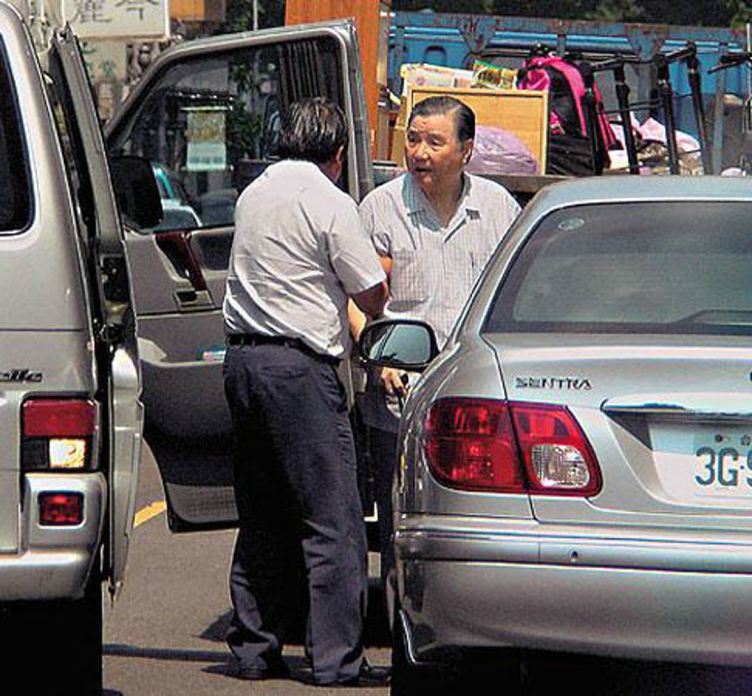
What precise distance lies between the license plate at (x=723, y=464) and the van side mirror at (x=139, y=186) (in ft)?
8.83

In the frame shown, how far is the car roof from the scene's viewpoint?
19.8 feet

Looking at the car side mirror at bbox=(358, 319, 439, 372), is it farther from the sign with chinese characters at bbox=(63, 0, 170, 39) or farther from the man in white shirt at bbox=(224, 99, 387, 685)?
the sign with chinese characters at bbox=(63, 0, 170, 39)

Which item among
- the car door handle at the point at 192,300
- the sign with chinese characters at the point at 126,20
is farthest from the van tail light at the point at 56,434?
the sign with chinese characters at the point at 126,20

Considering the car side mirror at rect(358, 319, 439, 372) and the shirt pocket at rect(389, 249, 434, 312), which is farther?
the shirt pocket at rect(389, 249, 434, 312)

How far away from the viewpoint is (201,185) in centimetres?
816

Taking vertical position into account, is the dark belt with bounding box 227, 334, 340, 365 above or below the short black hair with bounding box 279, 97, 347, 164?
below

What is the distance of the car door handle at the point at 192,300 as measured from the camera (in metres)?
7.88

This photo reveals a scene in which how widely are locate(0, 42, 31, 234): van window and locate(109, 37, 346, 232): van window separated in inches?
82.6

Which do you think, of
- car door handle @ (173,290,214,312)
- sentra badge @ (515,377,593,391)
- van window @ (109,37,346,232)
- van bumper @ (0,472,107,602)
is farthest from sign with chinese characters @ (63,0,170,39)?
A: sentra badge @ (515,377,593,391)

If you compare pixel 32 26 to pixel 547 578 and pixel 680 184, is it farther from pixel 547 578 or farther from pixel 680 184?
pixel 547 578

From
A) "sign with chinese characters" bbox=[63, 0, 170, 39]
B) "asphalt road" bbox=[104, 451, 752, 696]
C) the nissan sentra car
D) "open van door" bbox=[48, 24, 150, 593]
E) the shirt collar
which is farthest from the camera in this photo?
"sign with chinese characters" bbox=[63, 0, 170, 39]

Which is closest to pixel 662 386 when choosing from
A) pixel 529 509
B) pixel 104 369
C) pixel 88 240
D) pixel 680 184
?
pixel 529 509

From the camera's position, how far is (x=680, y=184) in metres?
Result: 6.14

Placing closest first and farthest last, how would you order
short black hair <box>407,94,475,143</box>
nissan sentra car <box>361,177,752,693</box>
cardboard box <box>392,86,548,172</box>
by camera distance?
nissan sentra car <box>361,177,752,693</box> < short black hair <box>407,94,475,143</box> < cardboard box <box>392,86,548,172</box>
